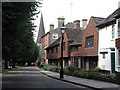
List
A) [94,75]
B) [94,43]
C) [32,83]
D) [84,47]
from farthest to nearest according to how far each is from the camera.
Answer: [84,47] < [94,43] < [94,75] < [32,83]

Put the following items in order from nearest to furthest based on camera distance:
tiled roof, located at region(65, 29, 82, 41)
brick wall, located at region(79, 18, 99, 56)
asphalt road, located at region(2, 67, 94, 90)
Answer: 1. asphalt road, located at region(2, 67, 94, 90)
2. brick wall, located at region(79, 18, 99, 56)
3. tiled roof, located at region(65, 29, 82, 41)

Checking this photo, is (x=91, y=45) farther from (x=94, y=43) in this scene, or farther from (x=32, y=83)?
(x=32, y=83)

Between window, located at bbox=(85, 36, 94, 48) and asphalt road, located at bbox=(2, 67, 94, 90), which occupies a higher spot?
window, located at bbox=(85, 36, 94, 48)

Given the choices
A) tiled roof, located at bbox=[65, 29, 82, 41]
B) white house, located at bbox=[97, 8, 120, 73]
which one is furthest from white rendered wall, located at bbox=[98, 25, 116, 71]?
tiled roof, located at bbox=[65, 29, 82, 41]

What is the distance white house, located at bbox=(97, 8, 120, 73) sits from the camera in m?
22.2

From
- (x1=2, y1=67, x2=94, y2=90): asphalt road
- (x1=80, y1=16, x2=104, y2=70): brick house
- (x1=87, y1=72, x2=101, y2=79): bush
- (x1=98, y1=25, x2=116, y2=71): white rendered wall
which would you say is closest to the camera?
(x1=2, y1=67, x2=94, y2=90): asphalt road

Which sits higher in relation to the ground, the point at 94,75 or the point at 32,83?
the point at 94,75

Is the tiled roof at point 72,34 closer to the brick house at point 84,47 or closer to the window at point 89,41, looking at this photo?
the brick house at point 84,47

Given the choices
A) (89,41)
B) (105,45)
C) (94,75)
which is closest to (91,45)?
(89,41)

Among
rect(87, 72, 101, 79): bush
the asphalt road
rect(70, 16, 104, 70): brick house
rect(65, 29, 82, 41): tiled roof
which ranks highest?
rect(65, 29, 82, 41): tiled roof

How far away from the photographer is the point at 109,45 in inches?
975

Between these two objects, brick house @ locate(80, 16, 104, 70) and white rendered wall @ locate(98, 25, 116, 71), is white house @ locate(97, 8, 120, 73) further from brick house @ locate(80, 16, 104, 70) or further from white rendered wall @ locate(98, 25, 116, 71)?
brick house @ locate(80, 16, 104, 70)

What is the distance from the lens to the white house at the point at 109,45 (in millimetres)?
22172

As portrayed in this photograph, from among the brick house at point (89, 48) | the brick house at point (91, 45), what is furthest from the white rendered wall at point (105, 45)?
the brick house at point (89, 48)
